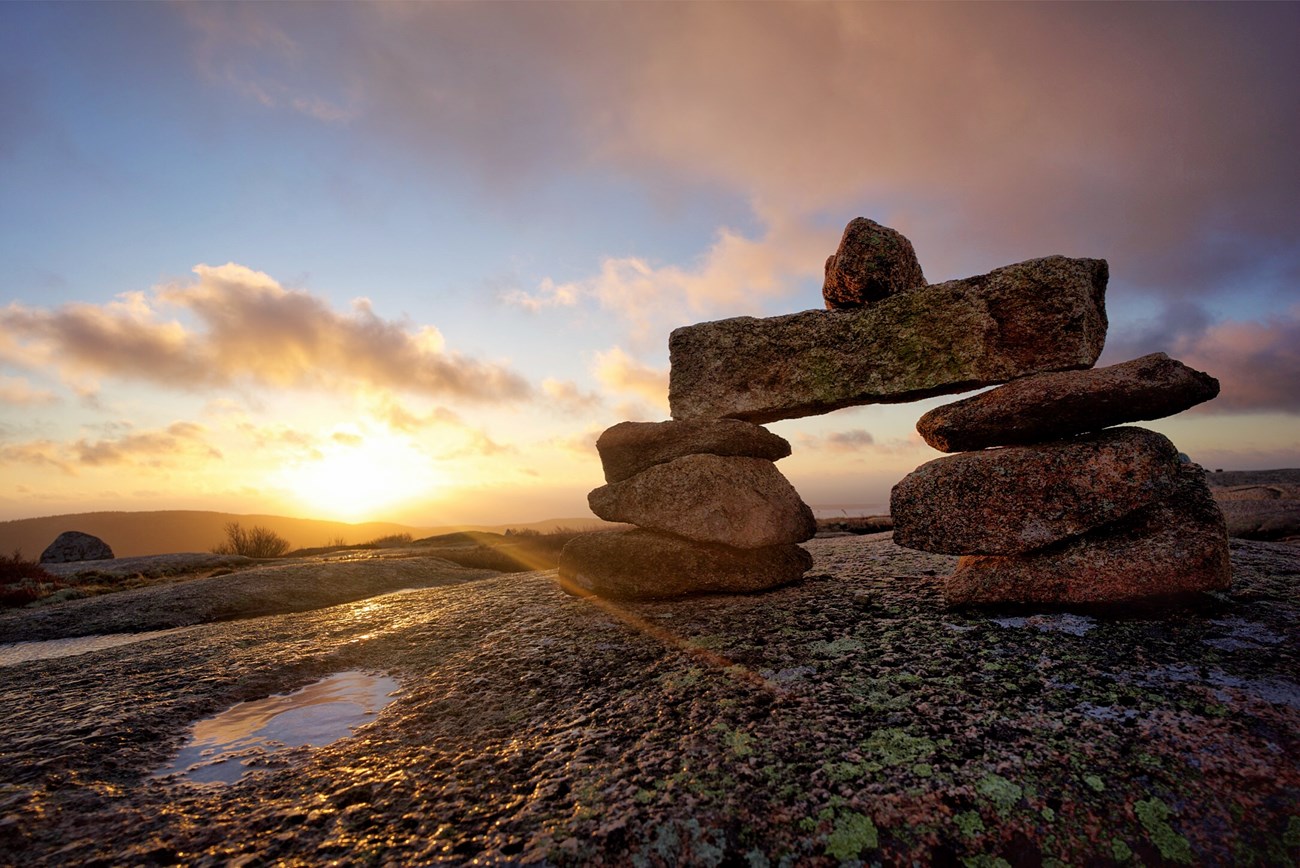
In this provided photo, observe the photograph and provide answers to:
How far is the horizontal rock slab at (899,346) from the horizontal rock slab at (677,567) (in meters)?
2.01

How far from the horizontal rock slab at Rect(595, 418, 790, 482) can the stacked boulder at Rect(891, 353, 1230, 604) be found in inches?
99.0

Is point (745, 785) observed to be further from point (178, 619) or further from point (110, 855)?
point (178, 619)

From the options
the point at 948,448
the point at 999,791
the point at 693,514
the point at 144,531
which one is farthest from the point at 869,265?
A: the point at 144,531

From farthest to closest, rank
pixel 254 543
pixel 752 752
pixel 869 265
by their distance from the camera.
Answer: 1. pixel 254 543
2. pixel 869 265
3. pixel 752 752

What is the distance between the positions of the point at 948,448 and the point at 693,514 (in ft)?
11.1

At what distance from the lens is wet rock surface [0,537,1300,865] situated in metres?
3.09

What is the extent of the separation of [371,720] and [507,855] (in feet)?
8.87

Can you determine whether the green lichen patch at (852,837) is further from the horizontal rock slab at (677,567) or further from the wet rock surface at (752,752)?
the horizontal rock slab at (677,567)

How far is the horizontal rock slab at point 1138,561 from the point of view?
18.5 ft

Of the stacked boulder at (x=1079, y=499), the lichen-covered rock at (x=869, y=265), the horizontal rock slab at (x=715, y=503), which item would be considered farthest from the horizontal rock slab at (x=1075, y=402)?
the horizontal rock slab at (x=715, y=503)

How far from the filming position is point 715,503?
7.86 metres

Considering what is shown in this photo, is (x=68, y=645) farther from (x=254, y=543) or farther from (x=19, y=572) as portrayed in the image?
(x=254, y=543)

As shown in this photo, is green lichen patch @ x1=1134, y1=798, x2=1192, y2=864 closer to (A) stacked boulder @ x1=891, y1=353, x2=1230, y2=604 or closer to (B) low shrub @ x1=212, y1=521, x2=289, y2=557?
(A) stacked boulder @ x1=891, y1=353, x2=1230, y2=604

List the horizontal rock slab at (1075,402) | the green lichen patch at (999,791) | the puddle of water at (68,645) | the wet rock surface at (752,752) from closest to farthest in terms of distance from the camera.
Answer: the wet rock surface at (752,752) → the green lichen patch at (999,791) → the horizontal rock slab at (1075,402) → the puddle of water at (68,645)
